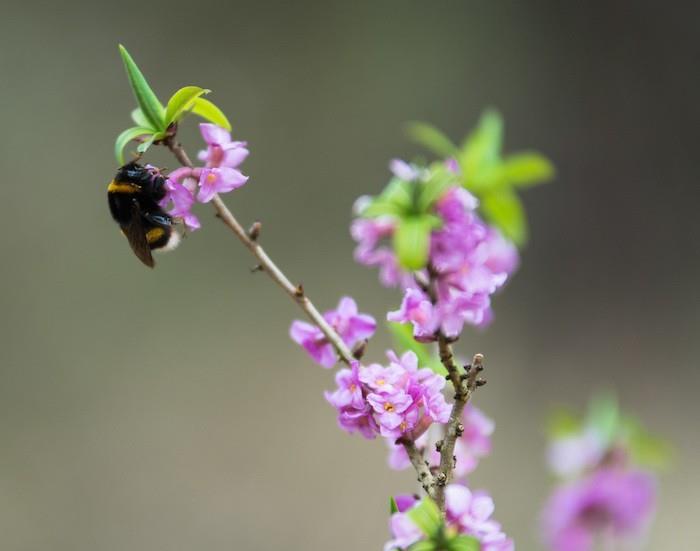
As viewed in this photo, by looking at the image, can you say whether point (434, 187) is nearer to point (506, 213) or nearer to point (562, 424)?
point (506, 213)

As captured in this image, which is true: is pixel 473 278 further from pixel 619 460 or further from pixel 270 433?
pixel 270 433

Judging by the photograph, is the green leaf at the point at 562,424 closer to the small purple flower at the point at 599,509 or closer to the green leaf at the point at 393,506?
the small purple flower at the point at 599,509

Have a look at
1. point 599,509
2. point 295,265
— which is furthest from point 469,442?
point 295,265

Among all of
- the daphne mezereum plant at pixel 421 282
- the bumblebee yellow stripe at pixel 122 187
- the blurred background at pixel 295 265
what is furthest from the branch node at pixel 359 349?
the blurred background at pixel 295 265

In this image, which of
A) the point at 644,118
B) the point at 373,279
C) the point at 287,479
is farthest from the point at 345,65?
the point at 287,479

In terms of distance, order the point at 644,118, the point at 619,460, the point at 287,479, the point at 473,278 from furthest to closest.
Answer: the point at 644,118, the point at 287,479, the point at 619,460, the point at 473,278

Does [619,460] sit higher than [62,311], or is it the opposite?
[62,311]

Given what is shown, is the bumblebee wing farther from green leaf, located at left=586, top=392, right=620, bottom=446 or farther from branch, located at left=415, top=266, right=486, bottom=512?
green leaf, located at left=586, top=392, right=620, bottom=446

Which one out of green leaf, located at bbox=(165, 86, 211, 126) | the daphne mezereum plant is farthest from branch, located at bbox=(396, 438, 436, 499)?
green leaf, located at bbox=(165, 86, 211, 126)
